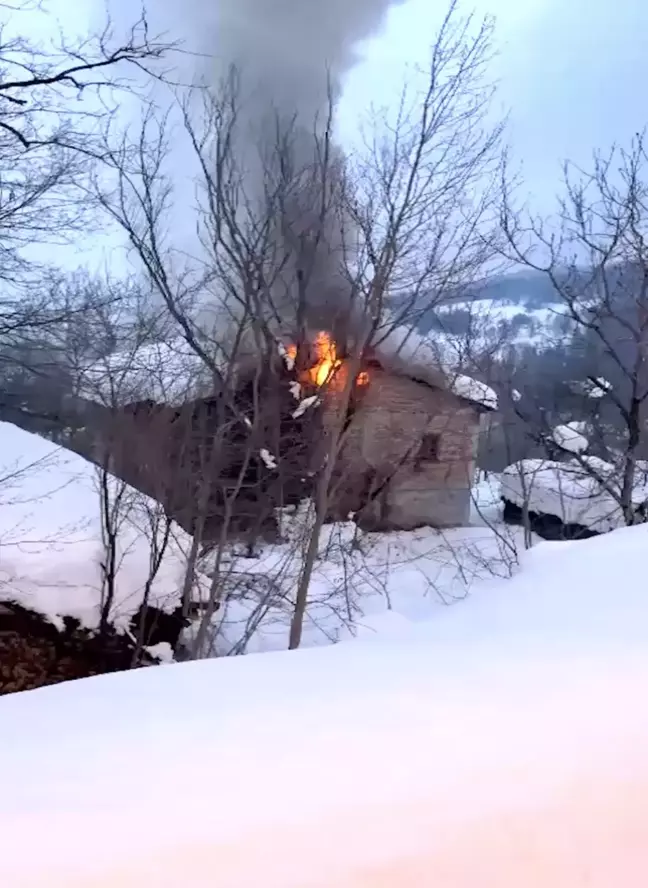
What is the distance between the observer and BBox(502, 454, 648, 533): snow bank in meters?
10.9

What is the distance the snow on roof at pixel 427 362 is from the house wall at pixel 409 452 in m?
0.24

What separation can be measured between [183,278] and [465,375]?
5.57 meters

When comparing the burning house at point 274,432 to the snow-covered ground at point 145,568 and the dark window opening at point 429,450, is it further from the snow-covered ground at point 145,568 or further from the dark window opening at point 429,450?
the dark window opening at point 429,450

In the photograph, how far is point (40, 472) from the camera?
31.4 feet

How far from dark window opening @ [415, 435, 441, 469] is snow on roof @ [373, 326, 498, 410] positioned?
4.52ft

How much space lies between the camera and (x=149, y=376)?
10031 mm

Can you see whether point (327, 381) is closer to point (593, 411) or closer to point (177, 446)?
point (177, 446)

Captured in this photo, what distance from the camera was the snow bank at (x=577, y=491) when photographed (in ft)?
35.9

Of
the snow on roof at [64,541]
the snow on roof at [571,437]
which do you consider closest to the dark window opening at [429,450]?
the snow on roof at [571,437]

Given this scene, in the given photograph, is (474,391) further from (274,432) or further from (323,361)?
(274,432)

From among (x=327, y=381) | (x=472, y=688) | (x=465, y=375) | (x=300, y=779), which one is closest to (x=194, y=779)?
(x=300, y=779)

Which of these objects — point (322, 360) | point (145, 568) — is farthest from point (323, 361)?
point (145, 568)

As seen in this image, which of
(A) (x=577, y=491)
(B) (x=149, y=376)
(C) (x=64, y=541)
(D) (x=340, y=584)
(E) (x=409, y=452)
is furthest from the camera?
(E) (x=409, y=452)

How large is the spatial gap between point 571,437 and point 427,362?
9.71 ft
